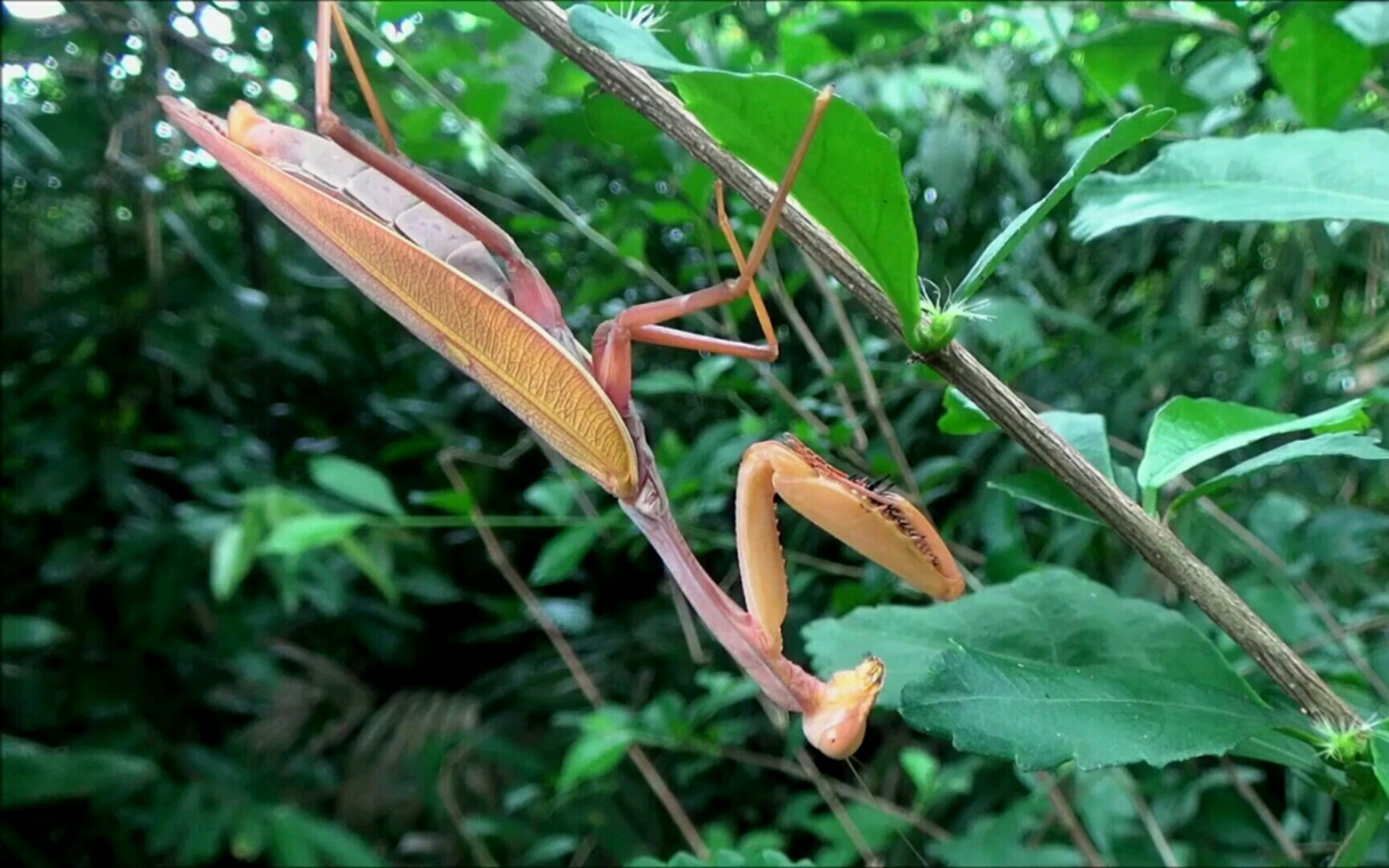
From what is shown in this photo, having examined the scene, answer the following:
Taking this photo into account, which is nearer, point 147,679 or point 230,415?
point 147,679

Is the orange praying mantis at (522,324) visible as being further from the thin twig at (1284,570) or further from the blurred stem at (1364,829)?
the thin twig at (1284,570)

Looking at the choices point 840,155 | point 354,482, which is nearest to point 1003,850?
point 840,155

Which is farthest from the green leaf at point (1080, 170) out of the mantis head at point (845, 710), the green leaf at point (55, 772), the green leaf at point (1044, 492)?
the green leaf at point (55, 772)

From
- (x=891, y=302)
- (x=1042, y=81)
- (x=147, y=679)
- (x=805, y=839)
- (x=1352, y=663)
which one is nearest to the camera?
(x=891, y=302)

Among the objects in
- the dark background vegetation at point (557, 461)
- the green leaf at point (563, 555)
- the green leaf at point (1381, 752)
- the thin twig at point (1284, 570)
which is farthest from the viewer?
the green leaf at point (563, 555)

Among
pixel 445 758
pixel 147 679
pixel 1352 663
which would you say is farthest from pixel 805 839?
pixel 147 679

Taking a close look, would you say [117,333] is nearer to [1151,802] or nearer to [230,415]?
[230,415]
